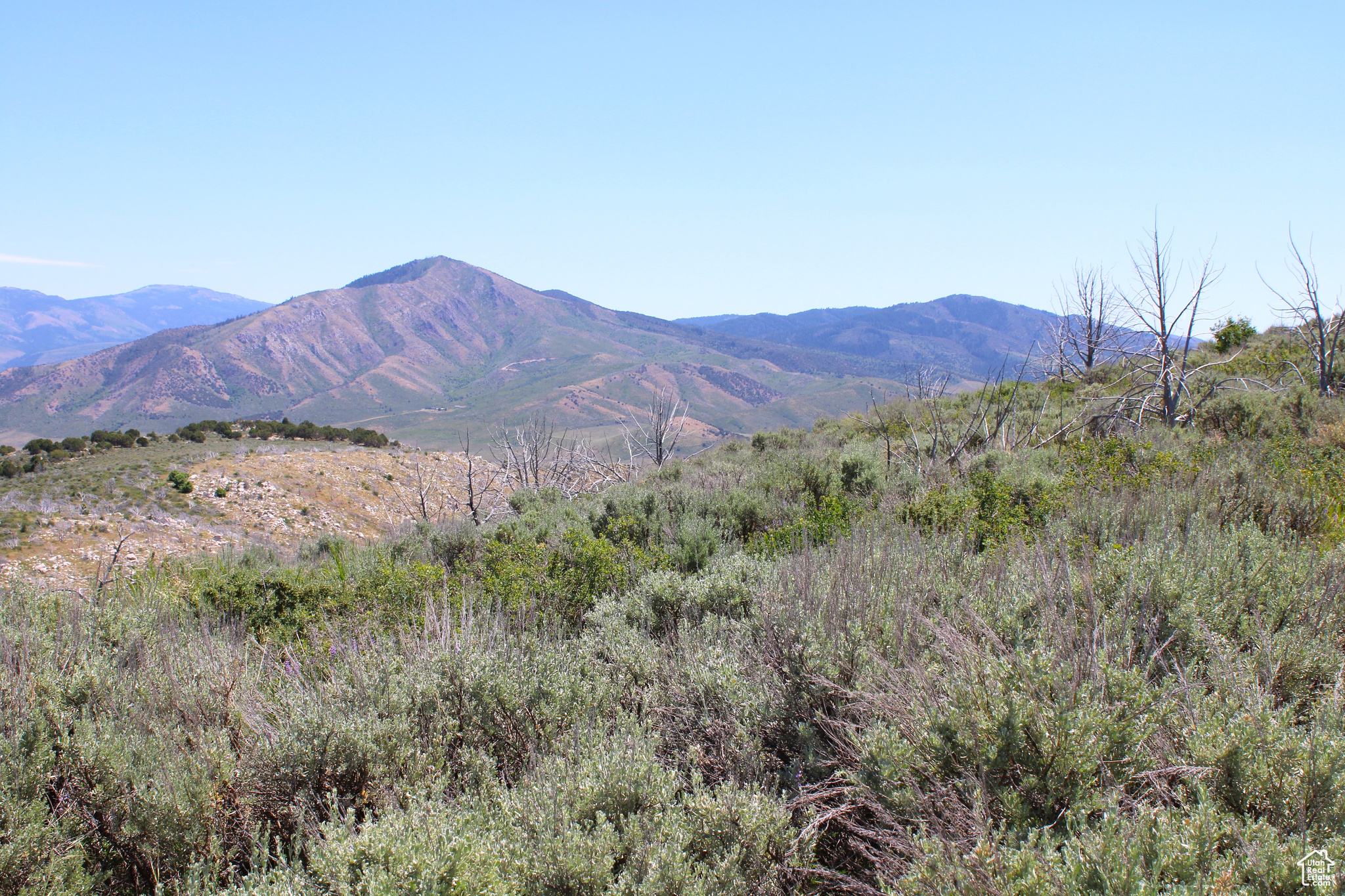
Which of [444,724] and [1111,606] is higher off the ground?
[1111,606]

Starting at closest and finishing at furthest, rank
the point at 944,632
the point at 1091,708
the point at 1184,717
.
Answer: the point at 1091,708 < the point at 1184,717 < the point at 944,632

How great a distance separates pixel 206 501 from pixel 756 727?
2745 cm

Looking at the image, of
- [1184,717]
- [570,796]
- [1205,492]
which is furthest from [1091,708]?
[1205,492]

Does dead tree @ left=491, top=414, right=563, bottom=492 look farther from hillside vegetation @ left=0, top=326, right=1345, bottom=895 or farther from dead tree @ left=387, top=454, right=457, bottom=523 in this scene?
hillside vegetation @ left=0, top=326, right=1345, bottom=895

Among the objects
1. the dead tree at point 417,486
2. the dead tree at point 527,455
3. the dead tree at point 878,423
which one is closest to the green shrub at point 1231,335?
the dead tree at point 878,423

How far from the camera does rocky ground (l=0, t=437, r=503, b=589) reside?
17891 mm

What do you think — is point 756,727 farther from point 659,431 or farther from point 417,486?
point 417,486

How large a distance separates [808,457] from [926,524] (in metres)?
3.70

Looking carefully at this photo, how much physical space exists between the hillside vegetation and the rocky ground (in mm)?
12242

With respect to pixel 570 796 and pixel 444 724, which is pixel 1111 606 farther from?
pixel 444 724

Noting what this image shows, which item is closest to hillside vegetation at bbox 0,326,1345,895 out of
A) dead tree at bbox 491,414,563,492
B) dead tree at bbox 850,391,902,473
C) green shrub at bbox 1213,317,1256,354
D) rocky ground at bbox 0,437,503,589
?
dead tree at bbox 850,391,902,473

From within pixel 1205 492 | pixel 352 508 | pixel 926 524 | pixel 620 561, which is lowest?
pixel 352 508

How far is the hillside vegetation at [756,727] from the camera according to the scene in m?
1.66

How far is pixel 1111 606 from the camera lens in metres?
2.80
